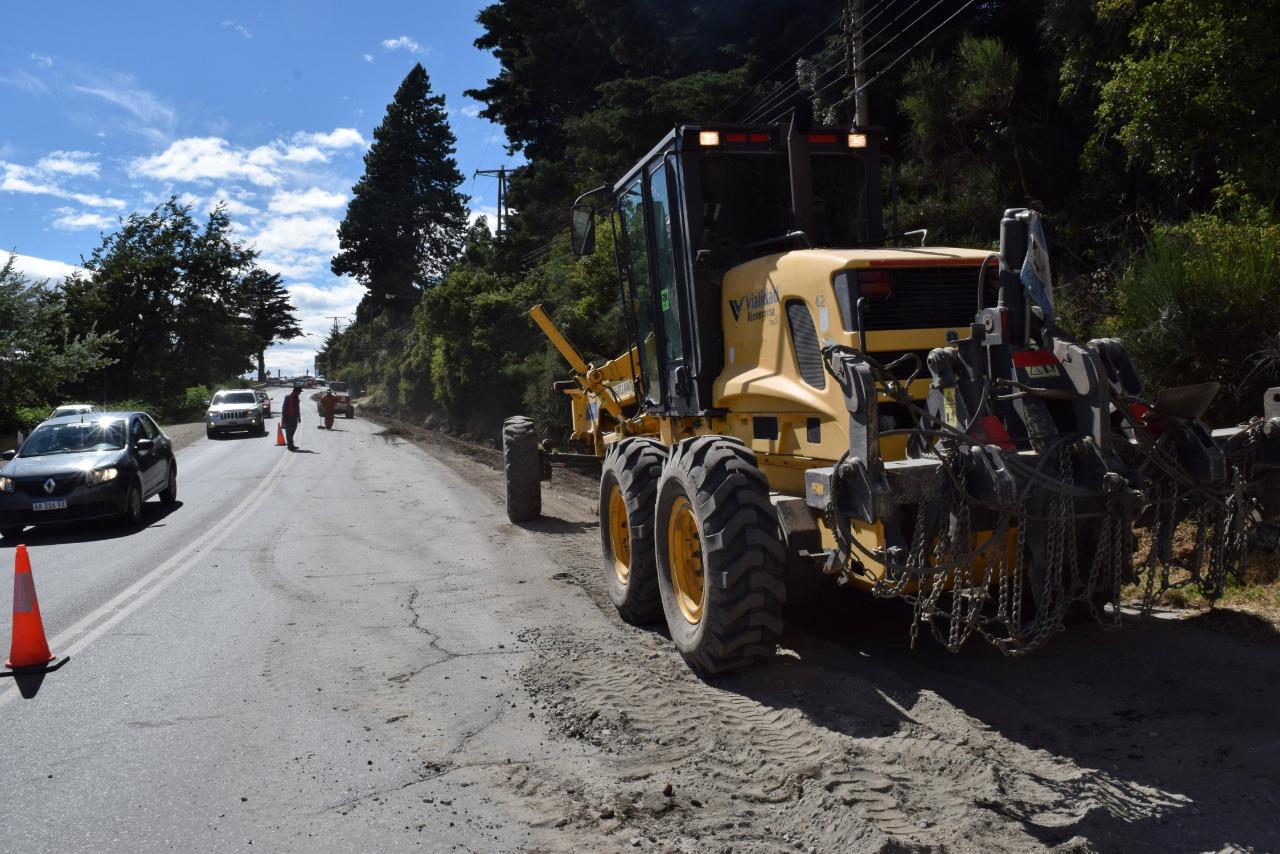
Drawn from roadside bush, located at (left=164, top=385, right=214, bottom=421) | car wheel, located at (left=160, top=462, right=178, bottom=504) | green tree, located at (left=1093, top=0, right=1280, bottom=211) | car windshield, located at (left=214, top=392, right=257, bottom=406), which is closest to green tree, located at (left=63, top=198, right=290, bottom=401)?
roadside bush, located at (left=164, top=385, right=214, bottom=421)

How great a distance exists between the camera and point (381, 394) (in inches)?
2712

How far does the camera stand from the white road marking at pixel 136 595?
6957 millimetres

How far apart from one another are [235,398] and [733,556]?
34.9 meters

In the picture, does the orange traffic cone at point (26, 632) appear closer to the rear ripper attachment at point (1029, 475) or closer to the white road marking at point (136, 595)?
the white road marking at point (136, 595)

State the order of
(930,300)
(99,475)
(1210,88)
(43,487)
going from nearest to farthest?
(930,300)
(1210,88)
(43,487)
(99,475)

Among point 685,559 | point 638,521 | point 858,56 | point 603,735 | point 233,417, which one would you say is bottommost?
point 603,735

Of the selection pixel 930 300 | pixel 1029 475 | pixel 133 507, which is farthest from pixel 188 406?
pixel 1029 475

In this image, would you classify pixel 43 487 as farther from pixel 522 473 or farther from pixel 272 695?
pixel 272 695

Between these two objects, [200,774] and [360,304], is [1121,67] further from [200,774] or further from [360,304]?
[360,304]

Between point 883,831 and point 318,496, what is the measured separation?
13806 mm

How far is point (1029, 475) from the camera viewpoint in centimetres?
429

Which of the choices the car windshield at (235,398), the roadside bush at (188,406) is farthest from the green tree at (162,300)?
the car windshield at (235,398)

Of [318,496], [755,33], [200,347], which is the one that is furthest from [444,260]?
[318,496]

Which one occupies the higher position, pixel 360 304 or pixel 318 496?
pixel 360 304
